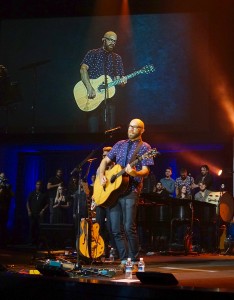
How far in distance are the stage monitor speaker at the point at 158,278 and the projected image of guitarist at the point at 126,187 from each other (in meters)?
3.26

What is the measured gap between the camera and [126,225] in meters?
6.18

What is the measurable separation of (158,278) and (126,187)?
11.7 feet

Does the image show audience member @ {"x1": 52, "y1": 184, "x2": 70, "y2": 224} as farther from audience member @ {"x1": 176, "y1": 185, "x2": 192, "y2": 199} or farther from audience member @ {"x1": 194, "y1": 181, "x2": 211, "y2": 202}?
audience member @ {"x1": 194, "y1": 181, "x2": 211, "y2": 202}

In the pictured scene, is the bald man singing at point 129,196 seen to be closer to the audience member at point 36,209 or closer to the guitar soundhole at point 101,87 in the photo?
the audience member at point 36,209

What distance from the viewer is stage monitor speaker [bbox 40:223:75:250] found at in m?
11.3

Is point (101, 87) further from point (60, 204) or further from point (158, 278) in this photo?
point (158, 278)

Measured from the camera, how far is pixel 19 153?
1614 cm

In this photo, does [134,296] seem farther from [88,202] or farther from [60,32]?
[60,32]

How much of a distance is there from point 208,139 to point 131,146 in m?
8.21

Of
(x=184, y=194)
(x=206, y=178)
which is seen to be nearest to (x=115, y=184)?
(x=184, y=194)

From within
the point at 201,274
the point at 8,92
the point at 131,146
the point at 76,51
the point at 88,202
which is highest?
the point at 76,51

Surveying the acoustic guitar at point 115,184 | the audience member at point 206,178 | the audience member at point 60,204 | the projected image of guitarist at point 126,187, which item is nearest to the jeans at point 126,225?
the projected image of guitarist at point 126,187

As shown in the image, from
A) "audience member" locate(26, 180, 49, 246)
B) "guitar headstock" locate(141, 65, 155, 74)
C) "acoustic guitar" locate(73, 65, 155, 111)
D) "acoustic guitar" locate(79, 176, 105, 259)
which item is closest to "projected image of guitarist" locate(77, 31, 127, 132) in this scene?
"acoustic guitar" locate(73, 65, 155, 111)

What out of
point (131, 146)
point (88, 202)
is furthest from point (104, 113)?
point (131, 146)
